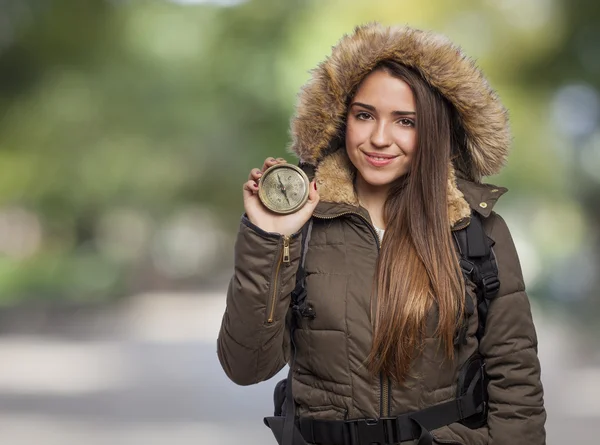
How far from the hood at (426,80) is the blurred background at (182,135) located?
9.42 metres

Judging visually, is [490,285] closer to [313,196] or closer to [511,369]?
[511,369]

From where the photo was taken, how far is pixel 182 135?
18094 millimetres

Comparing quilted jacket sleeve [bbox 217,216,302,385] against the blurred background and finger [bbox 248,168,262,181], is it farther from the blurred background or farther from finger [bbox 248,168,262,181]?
the blurred background

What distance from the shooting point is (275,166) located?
250 centimetres

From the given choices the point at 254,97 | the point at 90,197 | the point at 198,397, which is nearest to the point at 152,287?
the point at 90,197

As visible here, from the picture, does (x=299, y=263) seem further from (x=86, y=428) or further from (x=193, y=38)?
(x=193, y=38)

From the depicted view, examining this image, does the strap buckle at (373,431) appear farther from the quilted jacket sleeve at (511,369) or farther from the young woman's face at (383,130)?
the young woman's face at (383,130)

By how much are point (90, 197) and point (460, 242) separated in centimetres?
1625

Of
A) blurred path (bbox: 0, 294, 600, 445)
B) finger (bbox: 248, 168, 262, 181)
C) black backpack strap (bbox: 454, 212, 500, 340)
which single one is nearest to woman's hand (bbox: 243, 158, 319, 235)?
finger (bbox: 248, 168, 262, 181)

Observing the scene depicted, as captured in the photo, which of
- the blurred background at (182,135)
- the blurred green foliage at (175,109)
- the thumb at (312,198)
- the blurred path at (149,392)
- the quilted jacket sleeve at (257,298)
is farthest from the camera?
the blurred green foliage at (175,109)

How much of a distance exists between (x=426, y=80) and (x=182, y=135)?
15747mm

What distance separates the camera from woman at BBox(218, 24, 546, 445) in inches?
96.7

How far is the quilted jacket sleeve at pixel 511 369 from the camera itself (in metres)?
2.55

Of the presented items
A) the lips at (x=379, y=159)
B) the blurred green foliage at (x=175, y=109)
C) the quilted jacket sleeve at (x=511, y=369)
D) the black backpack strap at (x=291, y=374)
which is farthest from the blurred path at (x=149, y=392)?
the blurred green foliage at (x=175, y=109)
